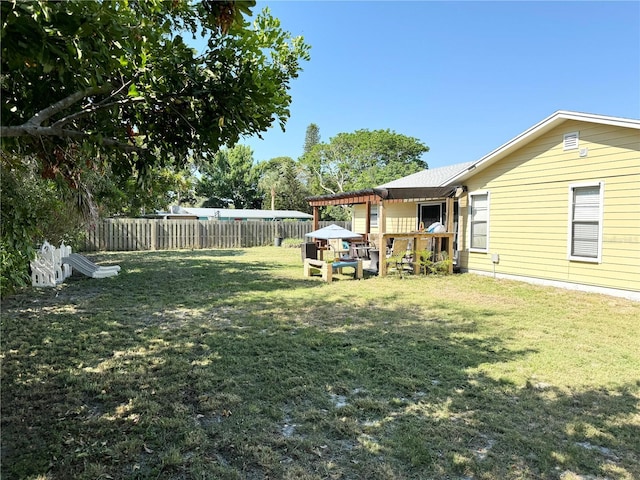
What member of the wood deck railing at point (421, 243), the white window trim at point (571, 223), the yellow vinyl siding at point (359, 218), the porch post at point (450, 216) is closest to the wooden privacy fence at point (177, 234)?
the yellow vinyl siding at point (359, 218)

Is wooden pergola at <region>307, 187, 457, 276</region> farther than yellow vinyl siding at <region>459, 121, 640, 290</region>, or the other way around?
wooden pergola at <region>307, 187, 457, 276</region>

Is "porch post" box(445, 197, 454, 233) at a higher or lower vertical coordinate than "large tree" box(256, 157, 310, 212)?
lower

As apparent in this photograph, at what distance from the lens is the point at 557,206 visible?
29.3 ft

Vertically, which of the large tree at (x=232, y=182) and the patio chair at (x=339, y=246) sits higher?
the large tree at (x=232, y=182)

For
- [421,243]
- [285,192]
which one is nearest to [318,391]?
[421,243]

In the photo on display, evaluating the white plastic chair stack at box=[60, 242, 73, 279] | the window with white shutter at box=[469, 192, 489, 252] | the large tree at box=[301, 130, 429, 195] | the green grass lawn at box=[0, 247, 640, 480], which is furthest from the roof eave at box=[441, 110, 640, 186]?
the large tree at box=[301, 130, 429, 195]

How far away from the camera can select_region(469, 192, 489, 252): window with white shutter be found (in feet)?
35.6

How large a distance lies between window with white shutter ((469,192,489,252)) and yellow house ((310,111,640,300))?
0.09ft

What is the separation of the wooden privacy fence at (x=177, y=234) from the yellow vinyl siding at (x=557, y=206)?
46.6 ft

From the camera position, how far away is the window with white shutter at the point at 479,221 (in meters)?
10.9

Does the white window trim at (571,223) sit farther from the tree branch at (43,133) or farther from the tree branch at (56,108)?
the tree branch at (56,108)

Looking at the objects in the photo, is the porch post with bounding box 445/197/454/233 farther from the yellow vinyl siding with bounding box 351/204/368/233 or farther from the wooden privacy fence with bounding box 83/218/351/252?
the wooden privacy fence with bounding box 83/218/351/252

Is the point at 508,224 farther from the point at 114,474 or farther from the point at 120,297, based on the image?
the point at 114,474

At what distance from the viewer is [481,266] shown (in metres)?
11.0
